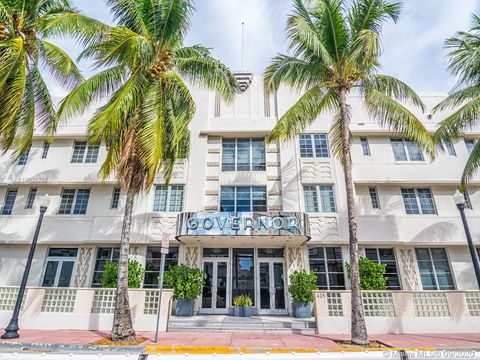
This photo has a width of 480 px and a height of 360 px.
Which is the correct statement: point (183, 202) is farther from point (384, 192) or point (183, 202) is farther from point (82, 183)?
point (384, 192)

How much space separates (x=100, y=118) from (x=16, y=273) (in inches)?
512

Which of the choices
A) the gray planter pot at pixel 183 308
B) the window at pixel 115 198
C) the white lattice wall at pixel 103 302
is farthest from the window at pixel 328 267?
the window at pixel 115 198

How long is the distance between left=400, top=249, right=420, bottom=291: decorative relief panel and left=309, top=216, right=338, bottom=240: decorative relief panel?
4.03 m

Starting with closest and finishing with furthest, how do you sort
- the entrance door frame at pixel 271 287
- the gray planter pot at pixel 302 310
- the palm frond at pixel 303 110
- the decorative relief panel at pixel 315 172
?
the palm frond at pixel 303 110, the gray planter pot at pixel 302 310, the entrance door frame at pixel 271 287, the decorative relief panel at pixel 315 172

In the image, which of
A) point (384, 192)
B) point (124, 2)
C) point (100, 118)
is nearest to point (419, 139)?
point (384, 192)

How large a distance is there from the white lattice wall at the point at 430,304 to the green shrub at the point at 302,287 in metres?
4.08

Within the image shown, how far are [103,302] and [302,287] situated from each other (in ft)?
28.2

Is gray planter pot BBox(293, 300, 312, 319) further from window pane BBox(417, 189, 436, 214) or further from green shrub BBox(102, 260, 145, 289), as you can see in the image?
window pane BBox(417, 189, 436, 214)

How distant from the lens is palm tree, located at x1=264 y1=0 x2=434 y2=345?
9.57 meters

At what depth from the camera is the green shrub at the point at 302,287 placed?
12.6 meters

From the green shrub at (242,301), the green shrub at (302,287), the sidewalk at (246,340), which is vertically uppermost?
the green shrub at (302,287)

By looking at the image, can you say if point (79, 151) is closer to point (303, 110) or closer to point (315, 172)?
point (303, 110)

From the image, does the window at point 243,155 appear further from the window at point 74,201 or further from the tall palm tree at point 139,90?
the window at point 74,201

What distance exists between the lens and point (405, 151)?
16.5 metres
